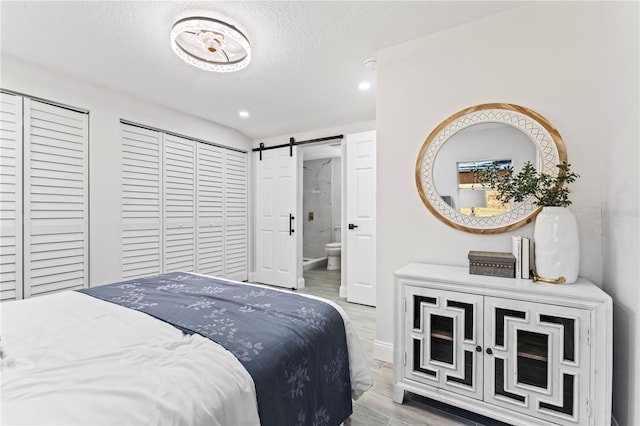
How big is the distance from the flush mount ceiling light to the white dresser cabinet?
191 centimetres

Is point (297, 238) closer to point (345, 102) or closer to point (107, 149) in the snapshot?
point (345, 102)

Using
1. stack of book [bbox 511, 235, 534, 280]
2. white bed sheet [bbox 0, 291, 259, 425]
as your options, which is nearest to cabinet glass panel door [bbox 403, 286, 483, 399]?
stack of book [bbox 511, 235, 534, 280]

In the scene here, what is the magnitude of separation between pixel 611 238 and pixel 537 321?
61cm

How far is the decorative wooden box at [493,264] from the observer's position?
1.64m

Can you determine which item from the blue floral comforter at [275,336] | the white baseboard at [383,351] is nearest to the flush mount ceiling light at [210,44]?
the blue floral comforter at [275,336]

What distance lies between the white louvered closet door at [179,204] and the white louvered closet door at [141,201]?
9 cm

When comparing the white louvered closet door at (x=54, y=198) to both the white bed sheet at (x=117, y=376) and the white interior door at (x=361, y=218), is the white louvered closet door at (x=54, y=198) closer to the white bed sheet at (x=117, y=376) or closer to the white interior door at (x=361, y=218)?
the white bed sheet at (x=117, y=376)

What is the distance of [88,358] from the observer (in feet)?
3.11

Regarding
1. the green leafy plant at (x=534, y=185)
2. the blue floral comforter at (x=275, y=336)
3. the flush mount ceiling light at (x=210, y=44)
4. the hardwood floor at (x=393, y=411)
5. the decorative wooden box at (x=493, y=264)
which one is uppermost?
the flush mount ceiling light at (x=210, y=44)

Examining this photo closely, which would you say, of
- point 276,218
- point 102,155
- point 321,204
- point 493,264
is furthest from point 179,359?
point 321,204

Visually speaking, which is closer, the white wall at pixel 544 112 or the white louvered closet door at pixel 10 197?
the white wall at pixel 544 112

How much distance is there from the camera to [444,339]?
1.68m

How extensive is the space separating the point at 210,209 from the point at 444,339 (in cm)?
341

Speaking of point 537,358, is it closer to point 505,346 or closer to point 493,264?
point 505,346
